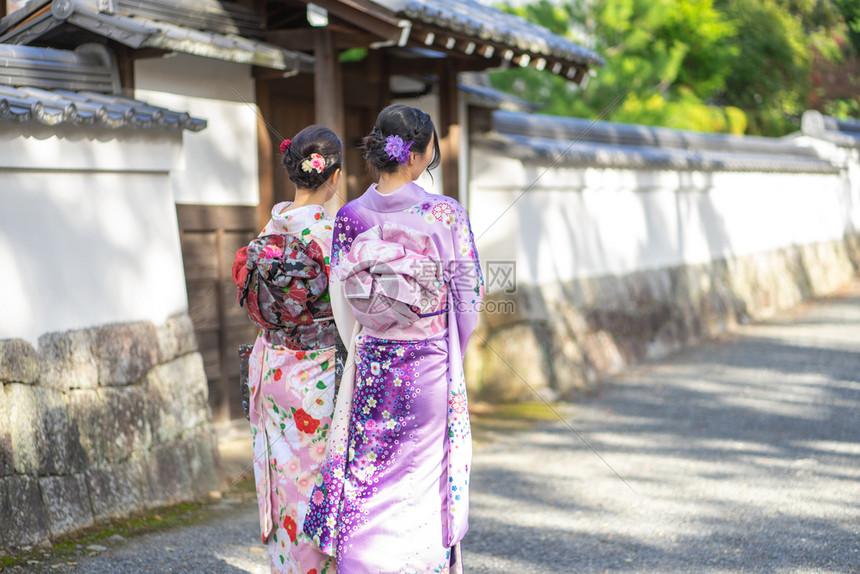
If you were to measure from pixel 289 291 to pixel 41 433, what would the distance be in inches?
67.7

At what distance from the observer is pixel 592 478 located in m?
5.58

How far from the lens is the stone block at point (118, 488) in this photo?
4445 millimetres

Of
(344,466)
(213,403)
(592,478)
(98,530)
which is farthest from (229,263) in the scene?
(344,466)

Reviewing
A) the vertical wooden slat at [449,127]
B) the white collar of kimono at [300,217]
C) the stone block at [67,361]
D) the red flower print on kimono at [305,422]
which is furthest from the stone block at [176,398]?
the vertical wooden slat at [449,127]

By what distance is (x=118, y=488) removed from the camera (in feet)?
14.9

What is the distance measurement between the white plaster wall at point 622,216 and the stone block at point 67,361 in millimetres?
4184

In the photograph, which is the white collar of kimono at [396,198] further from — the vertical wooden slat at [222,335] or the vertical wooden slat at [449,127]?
the vertical wooden slat at [449,127]

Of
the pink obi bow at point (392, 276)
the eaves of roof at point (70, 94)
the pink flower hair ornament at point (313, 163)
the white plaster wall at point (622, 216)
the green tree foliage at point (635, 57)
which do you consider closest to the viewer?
the pink obi bow at point (392, 276)

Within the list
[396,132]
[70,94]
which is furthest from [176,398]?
[396,132]

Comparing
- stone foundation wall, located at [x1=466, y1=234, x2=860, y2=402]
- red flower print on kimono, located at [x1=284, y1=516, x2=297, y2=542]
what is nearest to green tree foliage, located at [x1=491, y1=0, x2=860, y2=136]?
stone foundation wall, located at [x1=466, y1=234, x2=860, y2=402]

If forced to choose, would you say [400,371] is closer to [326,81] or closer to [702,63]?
[326,81]

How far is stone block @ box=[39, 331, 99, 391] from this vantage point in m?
4.38

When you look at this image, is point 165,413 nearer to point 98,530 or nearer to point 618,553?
point 98,530

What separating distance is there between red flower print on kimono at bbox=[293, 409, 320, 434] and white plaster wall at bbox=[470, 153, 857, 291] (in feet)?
16.0
